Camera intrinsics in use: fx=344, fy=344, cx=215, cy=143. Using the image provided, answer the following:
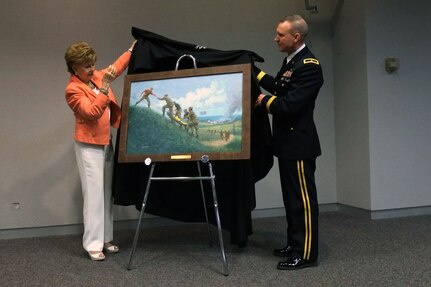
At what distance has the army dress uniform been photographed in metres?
2.04

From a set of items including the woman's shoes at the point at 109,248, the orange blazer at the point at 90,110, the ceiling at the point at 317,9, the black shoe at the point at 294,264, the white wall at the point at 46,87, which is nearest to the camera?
the black shoe at the point at 294,264

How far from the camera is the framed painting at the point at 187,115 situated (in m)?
2.06

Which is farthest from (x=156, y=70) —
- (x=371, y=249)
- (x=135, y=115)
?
(x=371, y=249)

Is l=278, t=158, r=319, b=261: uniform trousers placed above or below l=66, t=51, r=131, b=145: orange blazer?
below

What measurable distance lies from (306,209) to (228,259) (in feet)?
1.96

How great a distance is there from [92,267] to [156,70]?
1.39 metres

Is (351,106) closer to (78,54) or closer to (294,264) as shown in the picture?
(294,264)

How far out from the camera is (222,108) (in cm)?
212

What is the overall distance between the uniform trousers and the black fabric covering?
290mm

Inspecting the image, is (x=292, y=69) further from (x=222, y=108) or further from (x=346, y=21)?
(x=346, y=21)

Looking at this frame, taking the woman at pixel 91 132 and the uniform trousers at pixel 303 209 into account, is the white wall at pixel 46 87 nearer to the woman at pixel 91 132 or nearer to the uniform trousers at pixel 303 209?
the woman at pixel 91 132

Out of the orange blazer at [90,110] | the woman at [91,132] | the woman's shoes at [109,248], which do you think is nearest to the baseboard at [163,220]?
the woman's shoes at [109,248]

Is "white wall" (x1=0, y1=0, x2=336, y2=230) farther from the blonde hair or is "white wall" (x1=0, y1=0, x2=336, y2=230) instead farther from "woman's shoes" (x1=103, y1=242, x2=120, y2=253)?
the blonde hair

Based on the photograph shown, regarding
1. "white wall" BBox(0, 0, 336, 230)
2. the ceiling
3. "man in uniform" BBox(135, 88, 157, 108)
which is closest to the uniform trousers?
"man in uniform" BBox(135, 88, 157, 108)
